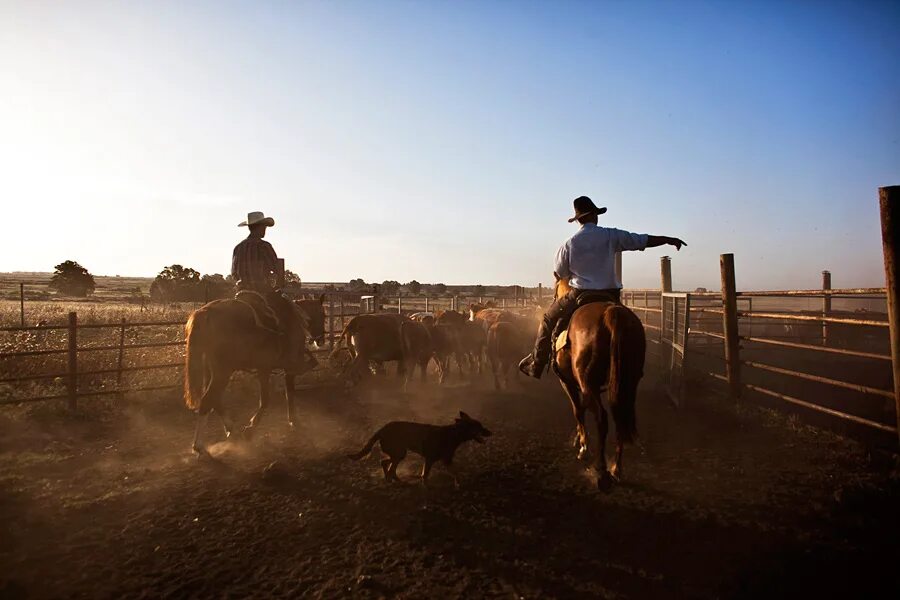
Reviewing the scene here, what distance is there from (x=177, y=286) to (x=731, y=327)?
126ft

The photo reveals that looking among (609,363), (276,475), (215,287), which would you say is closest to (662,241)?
(609,363)

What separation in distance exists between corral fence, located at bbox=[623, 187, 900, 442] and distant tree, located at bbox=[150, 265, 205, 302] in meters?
32.8

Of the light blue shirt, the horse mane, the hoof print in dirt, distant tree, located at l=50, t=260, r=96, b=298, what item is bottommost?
the hoof print in dirt

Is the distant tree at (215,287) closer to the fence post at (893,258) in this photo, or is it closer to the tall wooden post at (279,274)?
the tall wooden post at (279,274)

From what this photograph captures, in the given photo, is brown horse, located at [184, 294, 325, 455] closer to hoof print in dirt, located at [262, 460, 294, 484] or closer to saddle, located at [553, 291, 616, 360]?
hoof print in dirt, located at [262, 460, 294, 484]

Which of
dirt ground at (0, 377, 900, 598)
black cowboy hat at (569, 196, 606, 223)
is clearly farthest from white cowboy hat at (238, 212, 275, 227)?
black cowboy hat at (569, 196, 606, 223)

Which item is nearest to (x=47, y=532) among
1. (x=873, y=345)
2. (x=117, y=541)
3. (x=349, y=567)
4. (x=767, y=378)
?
(x=117, y=541)

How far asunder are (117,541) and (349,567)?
205 centimetres

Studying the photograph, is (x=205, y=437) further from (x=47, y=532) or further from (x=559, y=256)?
(x=559, y=256)

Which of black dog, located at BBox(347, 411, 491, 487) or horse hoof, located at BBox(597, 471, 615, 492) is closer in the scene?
horse hoof, located at BBox(597, 471, 615, 492)

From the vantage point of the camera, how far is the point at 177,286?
37156mm

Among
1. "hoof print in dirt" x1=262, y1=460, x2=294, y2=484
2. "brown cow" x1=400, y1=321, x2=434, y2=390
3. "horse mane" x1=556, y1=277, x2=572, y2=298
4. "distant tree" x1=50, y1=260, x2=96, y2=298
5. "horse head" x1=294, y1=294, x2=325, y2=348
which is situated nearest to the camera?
"hoof print in dirt" x1=262, y1=460, x2=294, y2=484

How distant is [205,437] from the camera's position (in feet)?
23.6

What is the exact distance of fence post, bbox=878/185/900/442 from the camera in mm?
4973
